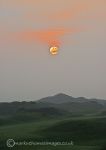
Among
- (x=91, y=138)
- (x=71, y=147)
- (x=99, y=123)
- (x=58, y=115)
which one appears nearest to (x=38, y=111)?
(x=58, y=115)

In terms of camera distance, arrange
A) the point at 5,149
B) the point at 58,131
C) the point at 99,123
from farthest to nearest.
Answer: the point at 99,123 → the point at 58,131 → the point at 5,149

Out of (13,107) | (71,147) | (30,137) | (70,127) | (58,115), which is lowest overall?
(71,147)

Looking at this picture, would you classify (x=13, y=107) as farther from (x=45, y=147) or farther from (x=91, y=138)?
(x=45, y=147)

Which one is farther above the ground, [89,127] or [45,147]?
[89,127]

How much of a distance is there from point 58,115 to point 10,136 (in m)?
56.5

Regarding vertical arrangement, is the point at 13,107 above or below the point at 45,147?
above

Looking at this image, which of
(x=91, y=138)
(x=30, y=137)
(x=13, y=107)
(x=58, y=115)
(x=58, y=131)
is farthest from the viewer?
(x=13, y=107)

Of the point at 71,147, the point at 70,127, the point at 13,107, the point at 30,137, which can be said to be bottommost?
the point at 71,147

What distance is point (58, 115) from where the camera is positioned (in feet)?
397

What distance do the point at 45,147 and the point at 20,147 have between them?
3.39m

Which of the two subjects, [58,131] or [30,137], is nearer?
[30,137]

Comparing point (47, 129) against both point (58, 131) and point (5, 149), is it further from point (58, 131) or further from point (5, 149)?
point (5, 149)

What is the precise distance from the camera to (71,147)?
55.4 metres

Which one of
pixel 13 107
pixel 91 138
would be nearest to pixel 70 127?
pixel 91 138
